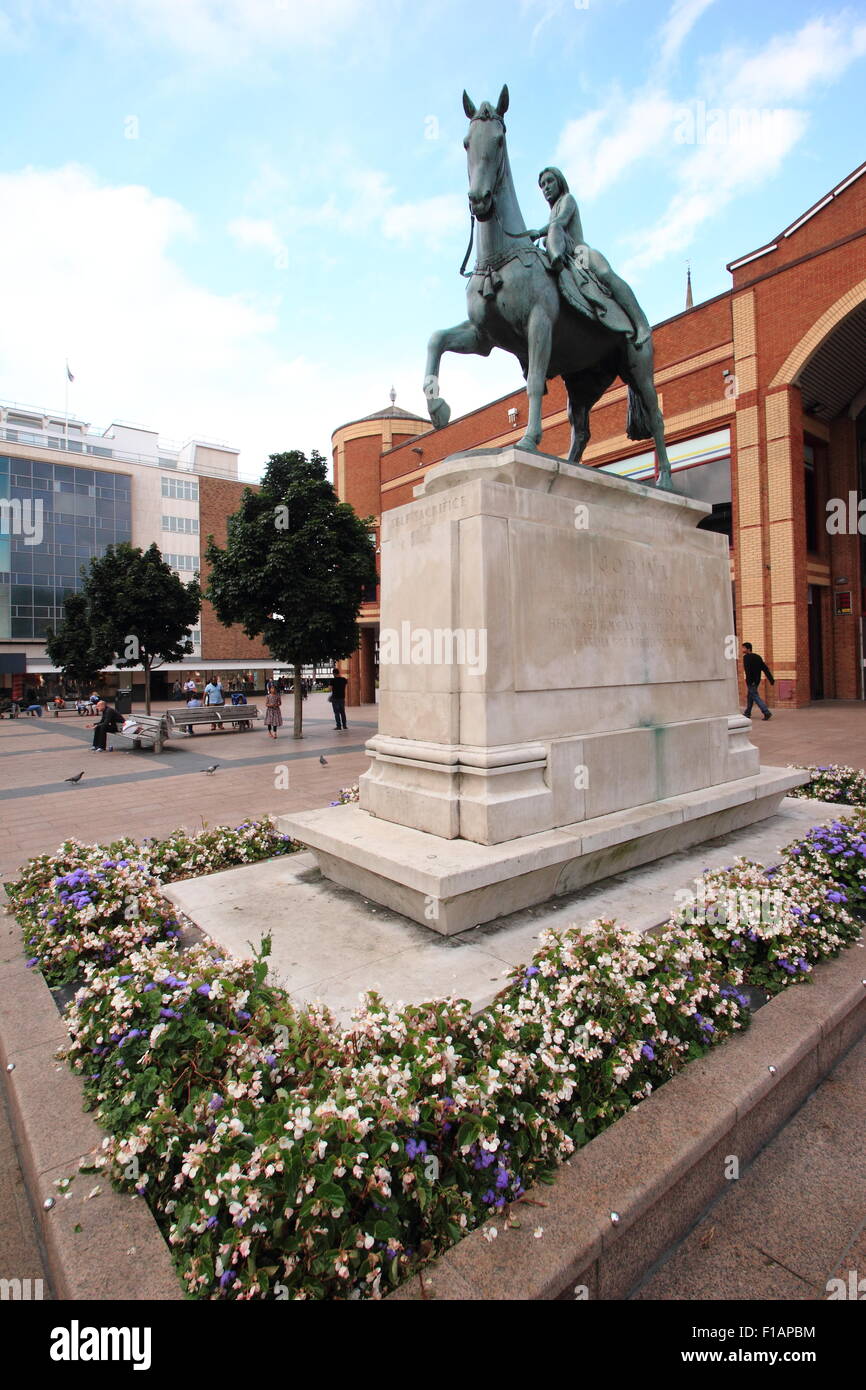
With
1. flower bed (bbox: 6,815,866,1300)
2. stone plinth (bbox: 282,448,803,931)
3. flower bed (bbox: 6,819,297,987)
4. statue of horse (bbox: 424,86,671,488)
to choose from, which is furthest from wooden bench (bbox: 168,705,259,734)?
flower bed (bbox: 6,815,866,1300)

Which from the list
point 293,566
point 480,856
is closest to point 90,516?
point 293,566

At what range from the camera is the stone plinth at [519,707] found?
3977mm

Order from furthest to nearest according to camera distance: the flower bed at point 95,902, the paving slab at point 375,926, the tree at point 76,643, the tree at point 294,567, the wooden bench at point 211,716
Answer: the tree at point 76,643
the wooden bench at point 211,716
the tree at point 294,567
the flower bed at point 95,902
the paving slab at point 375,926

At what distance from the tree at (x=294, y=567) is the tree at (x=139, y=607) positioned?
6.25 meters

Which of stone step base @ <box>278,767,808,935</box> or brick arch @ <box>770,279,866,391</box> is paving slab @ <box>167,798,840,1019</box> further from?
brick arch @ <box>770,279,866,391</box>

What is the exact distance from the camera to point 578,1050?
7.80 ft

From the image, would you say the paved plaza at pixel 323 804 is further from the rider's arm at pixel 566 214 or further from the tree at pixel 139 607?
the rider's arm at pixel 566 214

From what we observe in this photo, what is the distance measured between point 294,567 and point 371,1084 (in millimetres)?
15169

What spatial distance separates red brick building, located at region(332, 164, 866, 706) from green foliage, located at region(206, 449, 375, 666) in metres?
12.1

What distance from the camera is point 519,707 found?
169 inches

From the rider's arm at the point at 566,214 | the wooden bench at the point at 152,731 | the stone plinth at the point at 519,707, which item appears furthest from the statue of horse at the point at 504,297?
the wooden bench at the point at 152,731

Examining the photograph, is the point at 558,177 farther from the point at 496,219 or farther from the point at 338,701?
the point at 338,701
